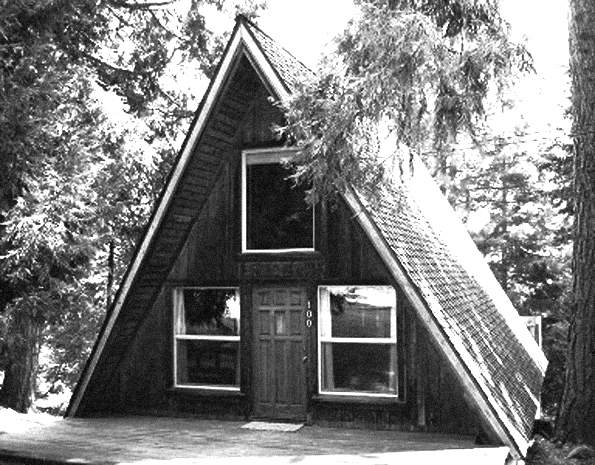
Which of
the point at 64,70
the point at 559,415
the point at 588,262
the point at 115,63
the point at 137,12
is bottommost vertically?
the point at 559,415

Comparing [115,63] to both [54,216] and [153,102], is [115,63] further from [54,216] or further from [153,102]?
[54,216]

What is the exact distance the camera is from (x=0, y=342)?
1190cm

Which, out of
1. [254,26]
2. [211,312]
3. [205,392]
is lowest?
[205,392]

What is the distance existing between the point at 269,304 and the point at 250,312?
0.32m

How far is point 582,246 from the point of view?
8.35m

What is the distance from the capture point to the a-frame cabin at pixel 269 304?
899cm

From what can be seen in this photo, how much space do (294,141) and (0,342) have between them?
257 inches

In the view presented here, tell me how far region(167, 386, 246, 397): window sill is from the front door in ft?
1.23

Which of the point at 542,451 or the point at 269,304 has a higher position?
the point at 269,304

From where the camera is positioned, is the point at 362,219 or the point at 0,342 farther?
the point at 0,342

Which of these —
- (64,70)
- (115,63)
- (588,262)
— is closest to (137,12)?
(115,63)

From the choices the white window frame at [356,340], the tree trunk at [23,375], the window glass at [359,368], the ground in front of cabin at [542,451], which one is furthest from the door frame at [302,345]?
the tree trunk at [23,375]

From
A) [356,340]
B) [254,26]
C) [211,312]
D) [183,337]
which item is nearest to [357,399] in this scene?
[356,340]

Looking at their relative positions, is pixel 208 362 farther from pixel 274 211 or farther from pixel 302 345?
pixel 274 211
